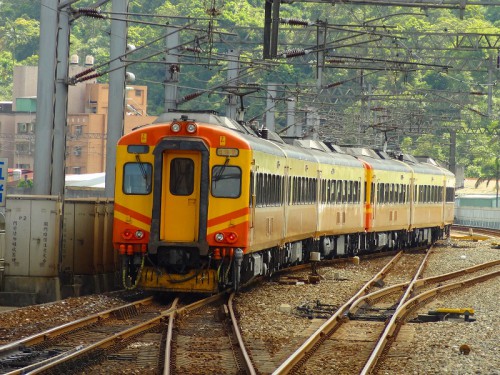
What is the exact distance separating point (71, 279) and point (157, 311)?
11.4ft

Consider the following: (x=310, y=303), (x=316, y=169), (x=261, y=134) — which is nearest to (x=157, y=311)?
(x=310, y=303)

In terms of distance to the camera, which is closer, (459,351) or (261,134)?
(459,351)

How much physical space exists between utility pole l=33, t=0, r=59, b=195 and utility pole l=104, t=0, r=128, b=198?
3972 mm

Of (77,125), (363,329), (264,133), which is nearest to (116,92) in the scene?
(264,133)

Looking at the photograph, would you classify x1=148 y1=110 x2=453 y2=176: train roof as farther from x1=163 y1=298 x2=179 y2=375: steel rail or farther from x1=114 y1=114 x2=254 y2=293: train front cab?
x1=163 y1=298 x2=179 y2=375: steel rail

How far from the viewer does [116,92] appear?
79.5 feet

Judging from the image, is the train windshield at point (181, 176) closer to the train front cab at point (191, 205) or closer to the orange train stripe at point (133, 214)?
the train front cab at point (191, 205)

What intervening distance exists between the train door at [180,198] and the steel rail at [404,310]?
334cm

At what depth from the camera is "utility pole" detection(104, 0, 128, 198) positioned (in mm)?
23455

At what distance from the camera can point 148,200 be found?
18219 mm

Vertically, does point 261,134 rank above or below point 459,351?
above

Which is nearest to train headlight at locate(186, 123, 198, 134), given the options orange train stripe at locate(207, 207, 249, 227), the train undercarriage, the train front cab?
the train front cab

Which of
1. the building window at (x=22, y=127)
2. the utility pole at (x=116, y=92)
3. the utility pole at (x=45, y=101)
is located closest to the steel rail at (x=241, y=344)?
the utility pole at (x=45, y=101)

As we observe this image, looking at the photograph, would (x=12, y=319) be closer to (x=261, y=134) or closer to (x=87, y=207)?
(x=87, y=207)
